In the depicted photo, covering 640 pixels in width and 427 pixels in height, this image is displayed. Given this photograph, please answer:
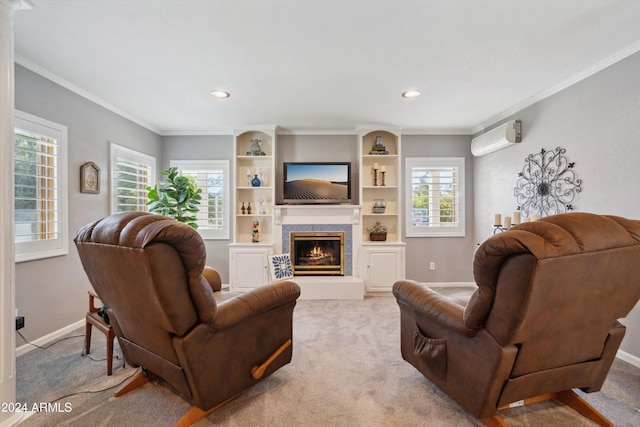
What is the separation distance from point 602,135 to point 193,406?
3.81 meters

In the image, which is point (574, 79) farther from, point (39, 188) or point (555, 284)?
point (39, 188)

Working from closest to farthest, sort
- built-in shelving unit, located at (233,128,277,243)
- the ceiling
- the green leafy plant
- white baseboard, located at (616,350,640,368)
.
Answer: the ceiling, white baseboard, located at (616,350,640,368), the green leafy plant, built-in shelving unit, located at (233,128,277,243)

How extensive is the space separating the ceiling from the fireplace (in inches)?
72.5

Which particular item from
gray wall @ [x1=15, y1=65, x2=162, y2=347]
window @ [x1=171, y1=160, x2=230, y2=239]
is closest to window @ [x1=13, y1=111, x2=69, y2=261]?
gray wall @ [x1=15, y1=65, x2=162, y2=347]

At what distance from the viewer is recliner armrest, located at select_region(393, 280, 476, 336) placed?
1.51 m

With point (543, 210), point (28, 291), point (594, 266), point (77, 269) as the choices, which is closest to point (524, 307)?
point (594, 266)

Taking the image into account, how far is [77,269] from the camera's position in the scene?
3.02m

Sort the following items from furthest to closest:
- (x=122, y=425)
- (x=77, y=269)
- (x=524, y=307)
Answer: (x=77, y=269), (x=122, y=425), (x=524, y=307)

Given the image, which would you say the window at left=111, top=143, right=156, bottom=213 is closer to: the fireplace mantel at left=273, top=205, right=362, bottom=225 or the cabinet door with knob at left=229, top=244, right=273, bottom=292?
the cabinet door with knob at left=229, top=244, right=273, bottom=292

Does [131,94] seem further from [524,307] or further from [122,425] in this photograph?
[524,307]

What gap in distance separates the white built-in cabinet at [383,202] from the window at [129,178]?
10.6 feet

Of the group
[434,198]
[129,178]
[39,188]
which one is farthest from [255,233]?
[434,198]

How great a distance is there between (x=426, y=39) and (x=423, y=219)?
2.96 m

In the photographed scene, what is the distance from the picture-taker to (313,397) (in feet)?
6.09
